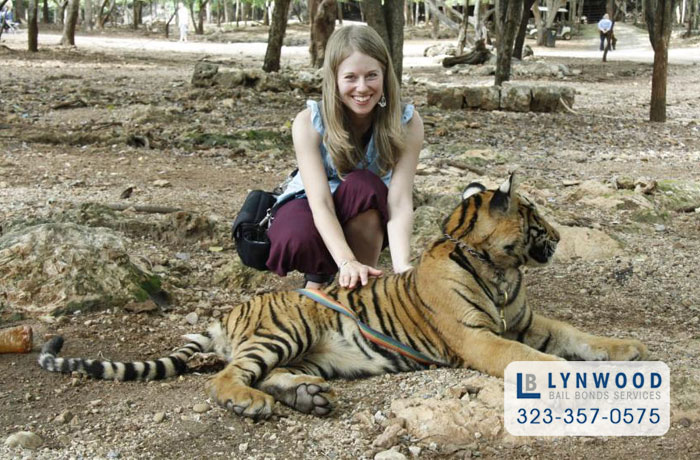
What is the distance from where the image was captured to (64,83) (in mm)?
16609

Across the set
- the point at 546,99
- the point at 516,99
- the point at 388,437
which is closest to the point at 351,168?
the point at 388,437

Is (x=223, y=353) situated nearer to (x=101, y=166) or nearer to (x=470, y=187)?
(x=470, y=187)

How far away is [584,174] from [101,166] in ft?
18.3

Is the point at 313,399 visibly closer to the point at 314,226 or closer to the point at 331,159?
the point at 314,226

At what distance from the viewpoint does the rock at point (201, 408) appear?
12.1 ft

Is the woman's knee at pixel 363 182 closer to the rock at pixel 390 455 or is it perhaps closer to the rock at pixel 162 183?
the rock at pixel 390 455

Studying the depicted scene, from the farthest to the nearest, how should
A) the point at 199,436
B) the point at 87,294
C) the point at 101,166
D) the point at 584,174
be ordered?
1. the point at 584,174
2. the point at 101,166
3. the point at 87,294
4. the point at 199,436

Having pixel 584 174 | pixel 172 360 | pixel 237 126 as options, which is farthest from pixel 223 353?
pixel 237 126

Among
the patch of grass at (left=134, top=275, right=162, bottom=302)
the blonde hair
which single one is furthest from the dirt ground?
the blonde hair

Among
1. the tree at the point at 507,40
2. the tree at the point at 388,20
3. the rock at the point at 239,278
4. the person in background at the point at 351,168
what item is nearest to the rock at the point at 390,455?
the person in background at the point at 351,168

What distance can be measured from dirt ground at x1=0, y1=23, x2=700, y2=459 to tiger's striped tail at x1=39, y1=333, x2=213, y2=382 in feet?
0.16

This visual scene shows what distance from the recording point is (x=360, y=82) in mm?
4469

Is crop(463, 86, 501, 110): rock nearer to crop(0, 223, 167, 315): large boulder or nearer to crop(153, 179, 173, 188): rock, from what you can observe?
crop(153, 179, 173, 188): rock

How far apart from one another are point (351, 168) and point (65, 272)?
1838 millimetres
